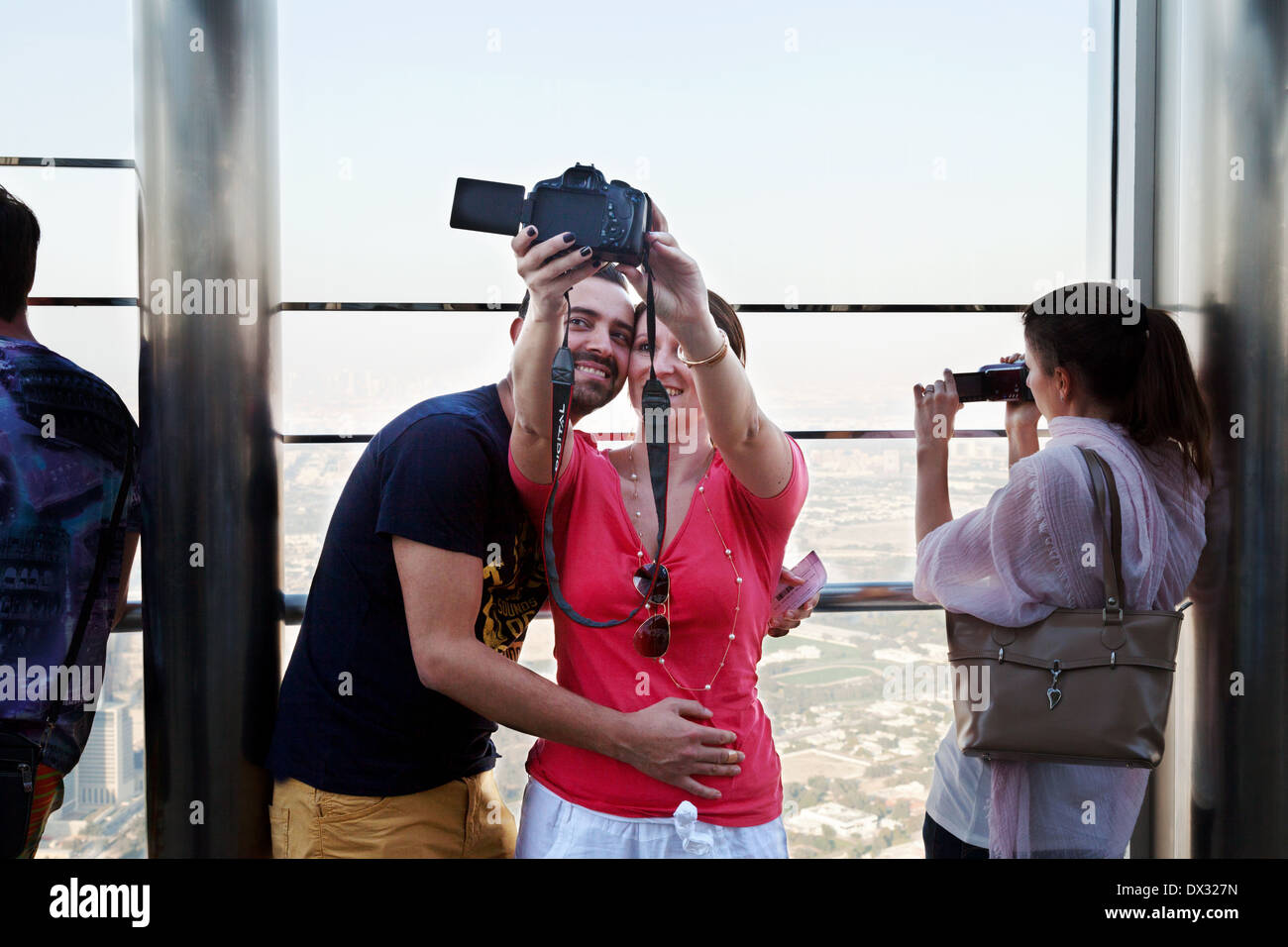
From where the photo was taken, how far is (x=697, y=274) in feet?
3.95

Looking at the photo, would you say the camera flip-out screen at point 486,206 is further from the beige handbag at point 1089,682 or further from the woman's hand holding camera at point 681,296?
the beige handbag at point 1089,682

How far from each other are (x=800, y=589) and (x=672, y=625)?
33cm

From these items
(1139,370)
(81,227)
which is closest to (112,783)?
(81,227)

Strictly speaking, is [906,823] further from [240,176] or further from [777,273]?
[240,176]

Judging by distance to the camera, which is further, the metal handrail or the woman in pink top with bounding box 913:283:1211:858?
the metal handrail

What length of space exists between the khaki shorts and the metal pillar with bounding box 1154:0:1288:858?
A: 1.27m

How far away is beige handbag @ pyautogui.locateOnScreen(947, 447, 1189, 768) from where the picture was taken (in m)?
1.26

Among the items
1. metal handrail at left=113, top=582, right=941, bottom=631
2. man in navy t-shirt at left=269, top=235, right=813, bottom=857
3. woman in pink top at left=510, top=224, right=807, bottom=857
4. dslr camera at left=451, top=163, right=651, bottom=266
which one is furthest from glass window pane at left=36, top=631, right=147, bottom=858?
metal handrail at left=113, top=582, right=941, bottom=631

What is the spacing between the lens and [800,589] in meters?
1.47

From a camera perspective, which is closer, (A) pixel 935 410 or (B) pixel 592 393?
(B) pixel 592 393

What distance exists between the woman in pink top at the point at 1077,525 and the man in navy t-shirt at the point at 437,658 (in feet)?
1.50

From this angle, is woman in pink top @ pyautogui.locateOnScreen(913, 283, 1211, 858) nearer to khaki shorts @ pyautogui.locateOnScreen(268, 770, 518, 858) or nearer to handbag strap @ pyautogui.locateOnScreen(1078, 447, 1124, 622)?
handbag strap @ pyautogui.locateOnScreen(1078, 447, 1124, 622)

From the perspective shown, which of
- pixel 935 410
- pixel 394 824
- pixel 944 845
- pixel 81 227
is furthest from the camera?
pixel 81 227

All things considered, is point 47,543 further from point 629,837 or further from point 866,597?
point 866,597
